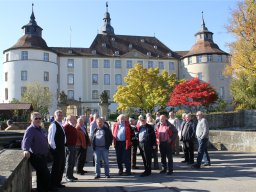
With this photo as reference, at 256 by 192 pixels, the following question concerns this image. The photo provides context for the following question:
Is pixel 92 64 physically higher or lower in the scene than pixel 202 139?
higher

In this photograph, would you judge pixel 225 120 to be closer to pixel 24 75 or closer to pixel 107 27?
pixel 24 75

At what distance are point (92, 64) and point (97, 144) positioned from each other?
60.0m

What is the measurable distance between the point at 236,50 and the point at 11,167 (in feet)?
90.3

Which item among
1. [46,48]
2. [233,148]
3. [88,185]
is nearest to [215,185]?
[88,185]

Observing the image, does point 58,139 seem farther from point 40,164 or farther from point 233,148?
point 233,148

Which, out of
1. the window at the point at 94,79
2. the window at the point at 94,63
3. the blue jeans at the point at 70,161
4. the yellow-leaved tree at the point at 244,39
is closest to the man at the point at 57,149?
the blue jeans at the point at 70,161

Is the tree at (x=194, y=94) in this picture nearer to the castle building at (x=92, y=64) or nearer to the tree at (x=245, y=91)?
the tree at (x=245, y=91)

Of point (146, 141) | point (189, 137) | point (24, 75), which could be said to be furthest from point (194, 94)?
point (24, 75)

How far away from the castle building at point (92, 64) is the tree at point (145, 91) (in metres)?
17.2

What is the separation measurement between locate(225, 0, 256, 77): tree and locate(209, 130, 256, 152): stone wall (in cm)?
1277

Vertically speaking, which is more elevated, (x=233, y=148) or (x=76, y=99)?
(x=76, y=99)

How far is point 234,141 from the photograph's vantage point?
1755cm

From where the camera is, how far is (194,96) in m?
39.8

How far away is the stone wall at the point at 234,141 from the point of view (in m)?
16.6
